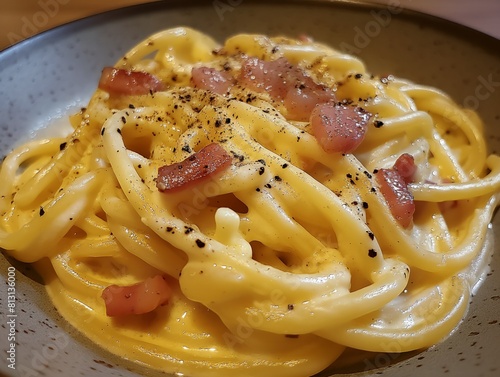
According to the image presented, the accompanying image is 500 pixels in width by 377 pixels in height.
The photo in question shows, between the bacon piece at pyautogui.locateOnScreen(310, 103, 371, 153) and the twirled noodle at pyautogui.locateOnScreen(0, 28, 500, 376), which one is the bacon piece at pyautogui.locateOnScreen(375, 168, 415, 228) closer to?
the twirled noodle at pyautogui.locateOnScreen(0, 28, 500, 376)

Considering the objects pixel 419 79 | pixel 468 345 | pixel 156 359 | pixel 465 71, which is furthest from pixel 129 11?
pixel 468 345

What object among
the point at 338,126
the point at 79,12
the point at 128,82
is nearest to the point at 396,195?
the point at 338,126

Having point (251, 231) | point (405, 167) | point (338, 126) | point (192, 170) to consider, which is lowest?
point (405, 167)

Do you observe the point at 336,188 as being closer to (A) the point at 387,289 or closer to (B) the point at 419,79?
(A) the point at 387,289

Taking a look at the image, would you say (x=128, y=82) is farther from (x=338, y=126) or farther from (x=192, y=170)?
(x=338, y=126)

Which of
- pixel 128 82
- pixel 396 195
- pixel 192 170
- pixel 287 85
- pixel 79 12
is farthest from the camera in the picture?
pixel 79 12

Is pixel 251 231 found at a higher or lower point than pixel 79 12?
lower
